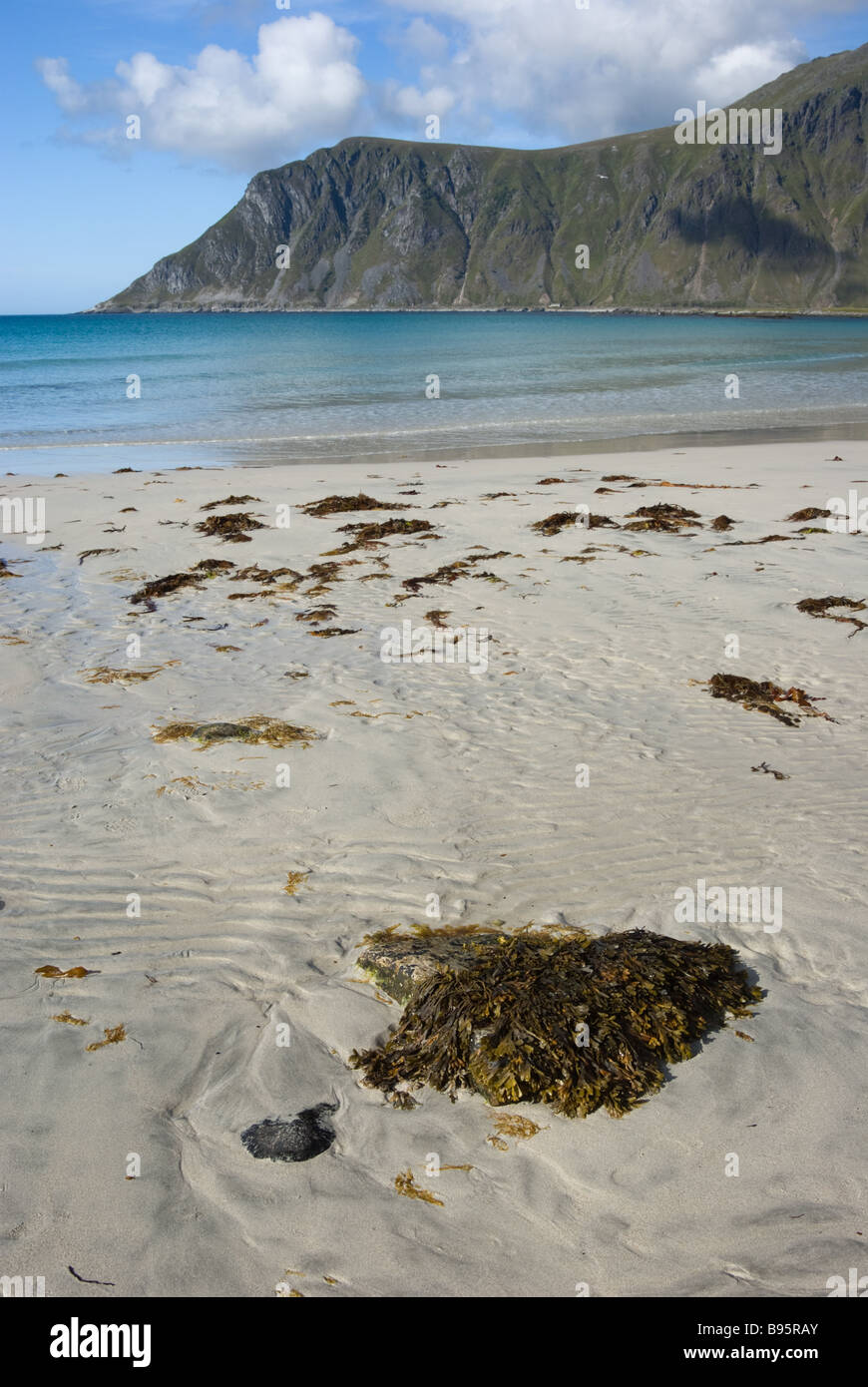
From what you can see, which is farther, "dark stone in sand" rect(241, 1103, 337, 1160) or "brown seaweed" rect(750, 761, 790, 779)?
"brown seaweed" rect(750, 761, 790, 779)

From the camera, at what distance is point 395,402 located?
102ft

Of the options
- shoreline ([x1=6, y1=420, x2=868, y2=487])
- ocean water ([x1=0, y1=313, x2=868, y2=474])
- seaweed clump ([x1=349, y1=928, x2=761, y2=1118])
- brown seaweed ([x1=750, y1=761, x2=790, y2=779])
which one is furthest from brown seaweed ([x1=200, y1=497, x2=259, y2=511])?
seaweed clump ([x1=349, y1=928, x2=761, y2=1118])

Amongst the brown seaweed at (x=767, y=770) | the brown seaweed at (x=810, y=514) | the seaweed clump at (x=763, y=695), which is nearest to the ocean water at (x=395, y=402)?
the brown seaweed at (x=810, y=514)

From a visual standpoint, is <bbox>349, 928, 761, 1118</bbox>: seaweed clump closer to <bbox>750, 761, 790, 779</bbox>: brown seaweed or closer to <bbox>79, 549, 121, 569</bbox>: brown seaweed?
<bbox>750, 761, 790, 779</bbox>: brown seaweed

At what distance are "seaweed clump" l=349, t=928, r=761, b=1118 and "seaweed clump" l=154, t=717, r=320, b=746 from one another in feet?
8.58

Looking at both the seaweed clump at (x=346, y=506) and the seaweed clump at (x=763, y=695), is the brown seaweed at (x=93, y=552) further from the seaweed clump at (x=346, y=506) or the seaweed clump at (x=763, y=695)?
the seaweed clump at (x=763, y=695)

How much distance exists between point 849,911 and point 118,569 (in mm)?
9661

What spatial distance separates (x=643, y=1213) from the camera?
2959mm

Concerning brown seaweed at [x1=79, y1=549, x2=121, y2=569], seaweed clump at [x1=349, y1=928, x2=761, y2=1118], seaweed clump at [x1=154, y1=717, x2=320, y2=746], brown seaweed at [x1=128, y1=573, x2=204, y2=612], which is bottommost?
seaweed clump at [x1=349, y1=928, x2=761, y2=1118]

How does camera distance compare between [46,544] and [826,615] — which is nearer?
[826,615]

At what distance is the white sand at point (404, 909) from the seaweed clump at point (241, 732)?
0.15 meters

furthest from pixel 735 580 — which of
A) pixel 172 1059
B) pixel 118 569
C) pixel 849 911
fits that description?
pixel 172 1059

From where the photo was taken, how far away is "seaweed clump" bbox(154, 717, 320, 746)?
6.58 m
